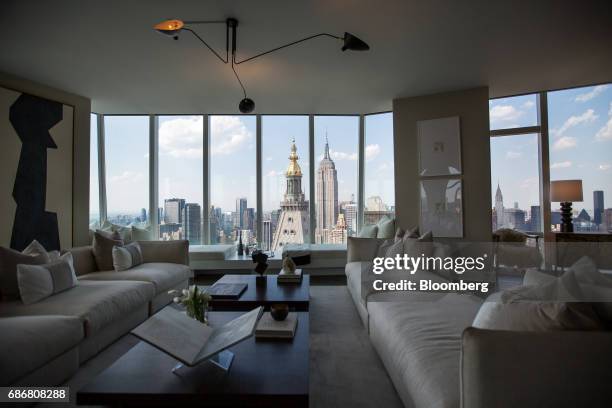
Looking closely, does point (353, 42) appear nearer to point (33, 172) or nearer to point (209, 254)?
point (209, 254)

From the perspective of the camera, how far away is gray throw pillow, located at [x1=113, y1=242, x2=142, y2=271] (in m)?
3.38

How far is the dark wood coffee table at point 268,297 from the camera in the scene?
2.54m

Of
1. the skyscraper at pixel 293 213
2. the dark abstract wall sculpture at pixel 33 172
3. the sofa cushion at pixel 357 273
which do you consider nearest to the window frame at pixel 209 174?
the skyscraper at pixel 293 213

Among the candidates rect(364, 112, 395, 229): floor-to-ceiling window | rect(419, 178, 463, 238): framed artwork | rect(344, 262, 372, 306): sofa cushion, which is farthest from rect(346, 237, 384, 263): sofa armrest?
rect(364, 112, 395, 229): floor-to-ceiling window

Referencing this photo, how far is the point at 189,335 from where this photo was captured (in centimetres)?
155

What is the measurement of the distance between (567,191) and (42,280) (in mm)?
5911

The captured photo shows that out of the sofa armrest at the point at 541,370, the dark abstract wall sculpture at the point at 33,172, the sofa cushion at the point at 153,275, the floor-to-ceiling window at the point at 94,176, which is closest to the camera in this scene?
the sofa armrest at the point at 541,370

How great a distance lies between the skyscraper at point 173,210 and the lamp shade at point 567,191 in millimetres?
5920

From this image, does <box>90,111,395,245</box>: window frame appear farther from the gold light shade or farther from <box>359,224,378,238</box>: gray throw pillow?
the gold light shade

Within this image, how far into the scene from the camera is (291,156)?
5.79 m

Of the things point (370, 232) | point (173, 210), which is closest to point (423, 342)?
point (370, 232)

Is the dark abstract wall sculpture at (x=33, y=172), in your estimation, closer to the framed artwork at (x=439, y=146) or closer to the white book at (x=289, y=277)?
the white book at (x=289, y=277)

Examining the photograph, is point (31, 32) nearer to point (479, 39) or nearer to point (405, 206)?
point (479, 39)

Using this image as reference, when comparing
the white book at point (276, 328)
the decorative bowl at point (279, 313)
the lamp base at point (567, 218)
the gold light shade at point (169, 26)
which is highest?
the gold light shade at point (169, 26)
